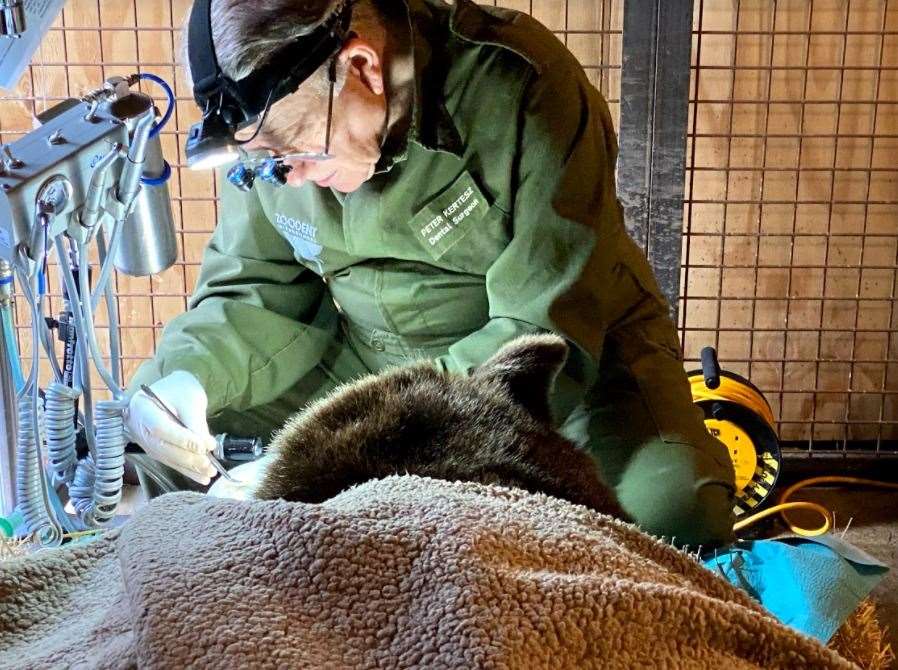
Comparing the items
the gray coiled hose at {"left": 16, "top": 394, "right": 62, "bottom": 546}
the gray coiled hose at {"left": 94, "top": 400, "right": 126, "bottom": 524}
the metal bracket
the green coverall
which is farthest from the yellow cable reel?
the gray coiled hose at {"left": 16, "top": 394, "right": 62, "bottom": 546}

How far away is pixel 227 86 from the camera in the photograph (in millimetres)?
1647

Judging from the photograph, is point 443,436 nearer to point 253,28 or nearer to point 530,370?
point 530,370

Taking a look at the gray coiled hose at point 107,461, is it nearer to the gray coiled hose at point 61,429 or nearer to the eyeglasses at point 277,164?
the gray coiled hose at point 61,429

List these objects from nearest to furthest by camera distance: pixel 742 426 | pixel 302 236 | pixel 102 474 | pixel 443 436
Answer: pixel 443 436, pixel 102 474, pixel 302 236, pixel 742 426

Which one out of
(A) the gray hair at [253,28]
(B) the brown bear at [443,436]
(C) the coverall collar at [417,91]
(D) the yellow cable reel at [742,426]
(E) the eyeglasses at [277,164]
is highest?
(A) the gray hair at [253,28]

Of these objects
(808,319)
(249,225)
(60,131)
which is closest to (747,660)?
(60,131)

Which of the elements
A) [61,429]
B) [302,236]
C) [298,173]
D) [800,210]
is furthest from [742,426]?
[61,429]

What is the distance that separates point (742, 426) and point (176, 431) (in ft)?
5.19

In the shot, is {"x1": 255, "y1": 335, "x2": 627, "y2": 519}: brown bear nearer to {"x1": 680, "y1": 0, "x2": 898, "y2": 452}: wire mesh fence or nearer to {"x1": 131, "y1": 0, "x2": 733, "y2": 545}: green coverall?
{"x1": 131, "y1": 0, "x2": 733, "y2": 545}: green coverall

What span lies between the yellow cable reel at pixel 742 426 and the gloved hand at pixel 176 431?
1.40m

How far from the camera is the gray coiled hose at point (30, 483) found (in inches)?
56.9

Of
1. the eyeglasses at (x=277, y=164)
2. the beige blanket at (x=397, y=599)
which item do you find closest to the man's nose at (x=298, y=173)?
the eyeglasses at (x=277, y=164)

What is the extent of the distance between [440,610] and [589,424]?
4.50 feet

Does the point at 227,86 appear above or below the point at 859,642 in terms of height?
above
